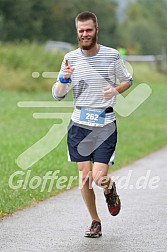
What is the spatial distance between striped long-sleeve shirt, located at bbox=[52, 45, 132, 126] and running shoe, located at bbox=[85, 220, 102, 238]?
1.05 meters

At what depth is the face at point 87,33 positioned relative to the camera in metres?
8.09

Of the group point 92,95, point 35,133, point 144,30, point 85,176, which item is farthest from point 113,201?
point 144,30

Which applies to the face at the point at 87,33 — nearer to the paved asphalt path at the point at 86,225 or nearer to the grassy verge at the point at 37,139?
the paved asphalt path at the point at 86,225

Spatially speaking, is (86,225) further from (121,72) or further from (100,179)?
(121,72)

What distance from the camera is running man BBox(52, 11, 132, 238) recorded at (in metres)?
8.14

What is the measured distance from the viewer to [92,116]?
27.0 ft

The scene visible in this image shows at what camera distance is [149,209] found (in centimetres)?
1016

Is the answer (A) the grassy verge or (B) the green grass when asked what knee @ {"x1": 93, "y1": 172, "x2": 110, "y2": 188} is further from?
(B) the green grass

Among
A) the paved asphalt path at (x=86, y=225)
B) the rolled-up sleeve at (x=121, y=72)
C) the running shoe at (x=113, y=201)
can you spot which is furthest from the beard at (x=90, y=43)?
the paved asphalt path at (x=86, y=225)

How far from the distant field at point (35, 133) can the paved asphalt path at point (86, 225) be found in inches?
18.0

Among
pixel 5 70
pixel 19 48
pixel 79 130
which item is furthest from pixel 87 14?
pixel 19 48

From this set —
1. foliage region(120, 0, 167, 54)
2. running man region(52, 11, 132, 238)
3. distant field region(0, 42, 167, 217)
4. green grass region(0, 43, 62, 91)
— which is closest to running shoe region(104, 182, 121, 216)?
running man region(52, 11, 132, 238)

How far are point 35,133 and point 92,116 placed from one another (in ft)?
36.8

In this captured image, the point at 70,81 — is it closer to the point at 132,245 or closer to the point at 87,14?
the point at 87,14
